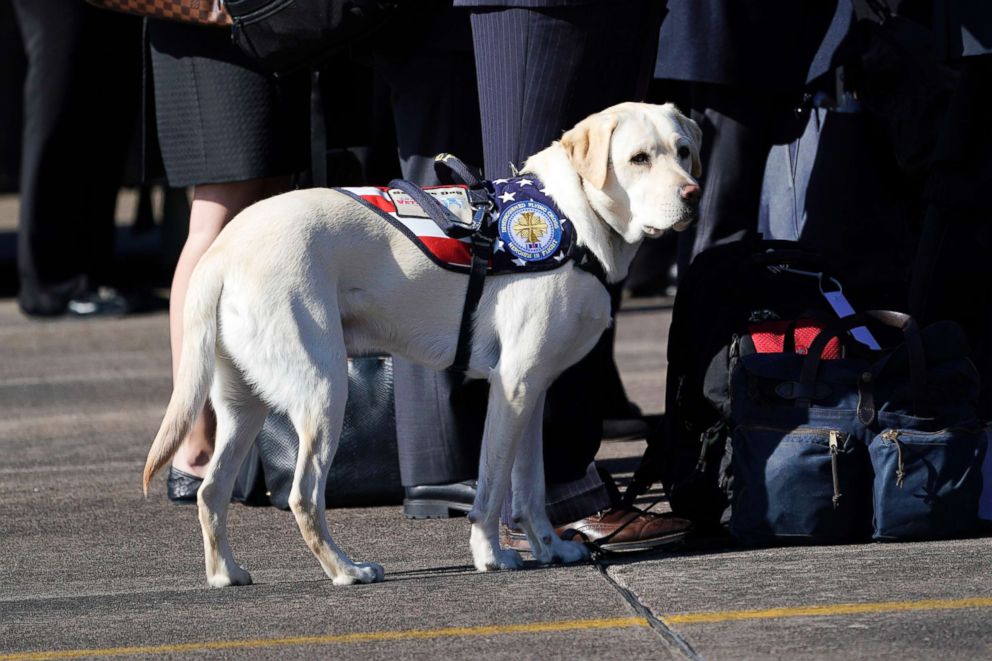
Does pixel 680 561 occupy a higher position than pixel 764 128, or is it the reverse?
pixel 764 128

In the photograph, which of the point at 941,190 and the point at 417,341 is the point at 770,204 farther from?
the point at 417,341

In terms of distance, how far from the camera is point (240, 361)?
154 inches

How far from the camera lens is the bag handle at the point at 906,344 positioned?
4.18 m

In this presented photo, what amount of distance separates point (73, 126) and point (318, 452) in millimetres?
6056

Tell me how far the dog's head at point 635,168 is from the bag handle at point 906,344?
20.0 inches

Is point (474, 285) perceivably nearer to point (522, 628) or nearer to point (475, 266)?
point (475, 266)

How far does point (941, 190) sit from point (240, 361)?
8.53ft

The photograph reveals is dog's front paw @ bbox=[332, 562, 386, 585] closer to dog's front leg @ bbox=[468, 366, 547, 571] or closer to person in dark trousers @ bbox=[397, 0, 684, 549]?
dog's front leg @ bbox=[468, 366, 547, 571]

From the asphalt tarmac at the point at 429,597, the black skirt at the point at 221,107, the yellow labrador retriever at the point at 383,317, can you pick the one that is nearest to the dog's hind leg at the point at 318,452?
the yellow labrador retriever at the point at 383,317

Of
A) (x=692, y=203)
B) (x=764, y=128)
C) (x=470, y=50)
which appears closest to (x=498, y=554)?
(x=692, y=203)

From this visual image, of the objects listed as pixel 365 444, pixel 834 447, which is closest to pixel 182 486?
pixel 365 444

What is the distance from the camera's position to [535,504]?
427cm

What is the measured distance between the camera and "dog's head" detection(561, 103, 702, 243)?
4.04m

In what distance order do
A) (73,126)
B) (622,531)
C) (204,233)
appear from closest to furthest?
(622,531)
(204,233)
(73,126)
